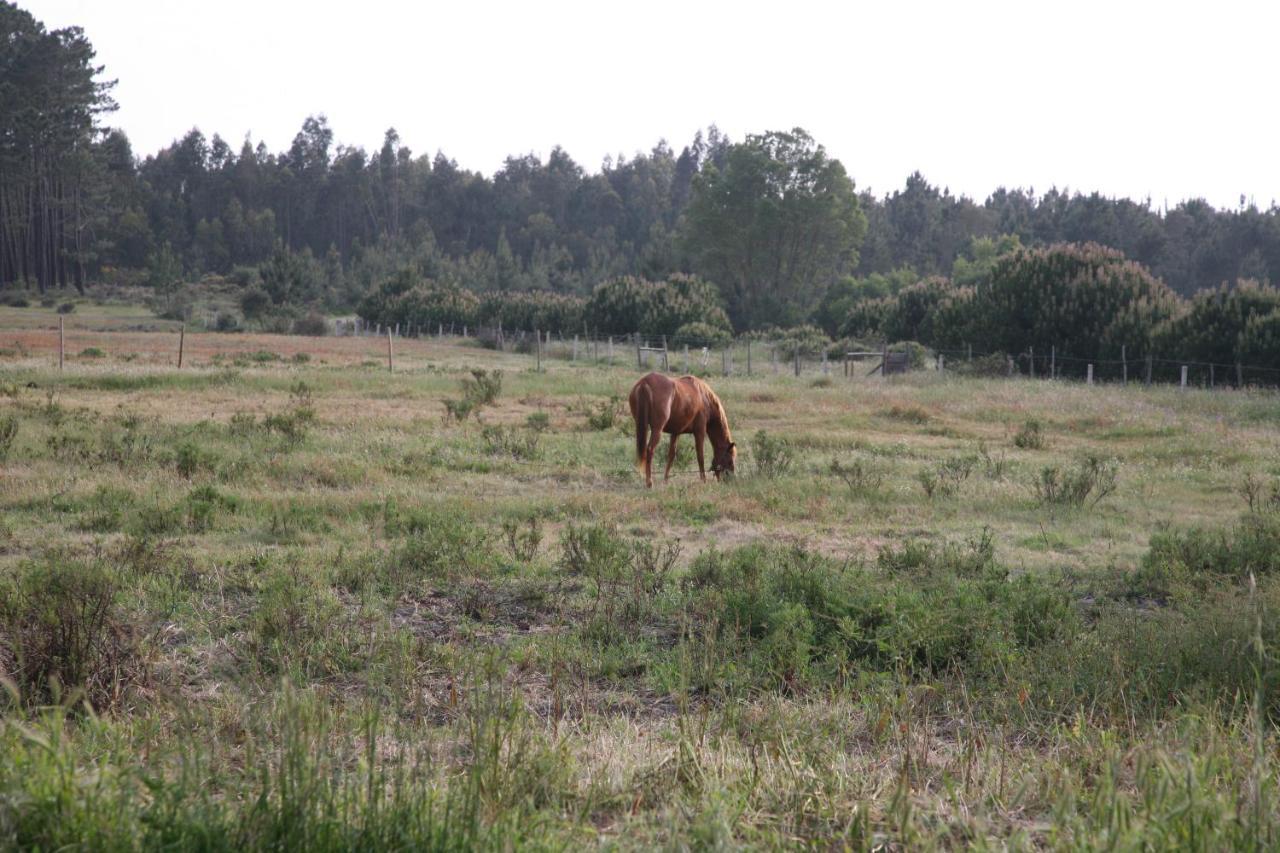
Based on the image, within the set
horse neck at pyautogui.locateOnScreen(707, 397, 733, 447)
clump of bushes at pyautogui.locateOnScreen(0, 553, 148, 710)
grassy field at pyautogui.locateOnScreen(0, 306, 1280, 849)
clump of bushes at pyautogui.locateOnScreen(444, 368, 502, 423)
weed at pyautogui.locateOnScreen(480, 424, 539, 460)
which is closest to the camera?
grassy field at pyautogui.locateOnScreen(0, 306, 1280, 849)

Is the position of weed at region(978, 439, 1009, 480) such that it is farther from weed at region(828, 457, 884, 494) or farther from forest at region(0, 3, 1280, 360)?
forest at region(0, 3, 1280, 360)

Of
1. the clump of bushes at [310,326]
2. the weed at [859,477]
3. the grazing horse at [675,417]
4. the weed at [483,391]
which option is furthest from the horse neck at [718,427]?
the clump of bushes at [310,326]

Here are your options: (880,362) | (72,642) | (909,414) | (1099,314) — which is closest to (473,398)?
(909,414)

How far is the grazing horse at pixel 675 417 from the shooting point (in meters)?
12.7

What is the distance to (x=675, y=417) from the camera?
526 inches

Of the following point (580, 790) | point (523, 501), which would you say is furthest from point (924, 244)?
point (580, 790)

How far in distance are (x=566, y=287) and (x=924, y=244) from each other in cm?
3711

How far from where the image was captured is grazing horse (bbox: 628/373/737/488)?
1267cm

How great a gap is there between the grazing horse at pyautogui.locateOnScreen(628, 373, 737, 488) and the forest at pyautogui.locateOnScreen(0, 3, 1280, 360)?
25959mm

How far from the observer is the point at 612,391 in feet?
84.3

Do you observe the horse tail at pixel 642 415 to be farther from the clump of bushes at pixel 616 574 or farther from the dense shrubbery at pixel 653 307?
the dense shrubbery at pixel 653 307

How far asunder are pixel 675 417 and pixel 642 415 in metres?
0.84

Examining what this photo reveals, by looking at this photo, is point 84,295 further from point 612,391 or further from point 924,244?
point 924,244

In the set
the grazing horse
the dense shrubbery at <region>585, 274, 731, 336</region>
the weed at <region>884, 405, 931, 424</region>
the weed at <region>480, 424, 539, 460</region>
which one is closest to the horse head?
the grazing horse
